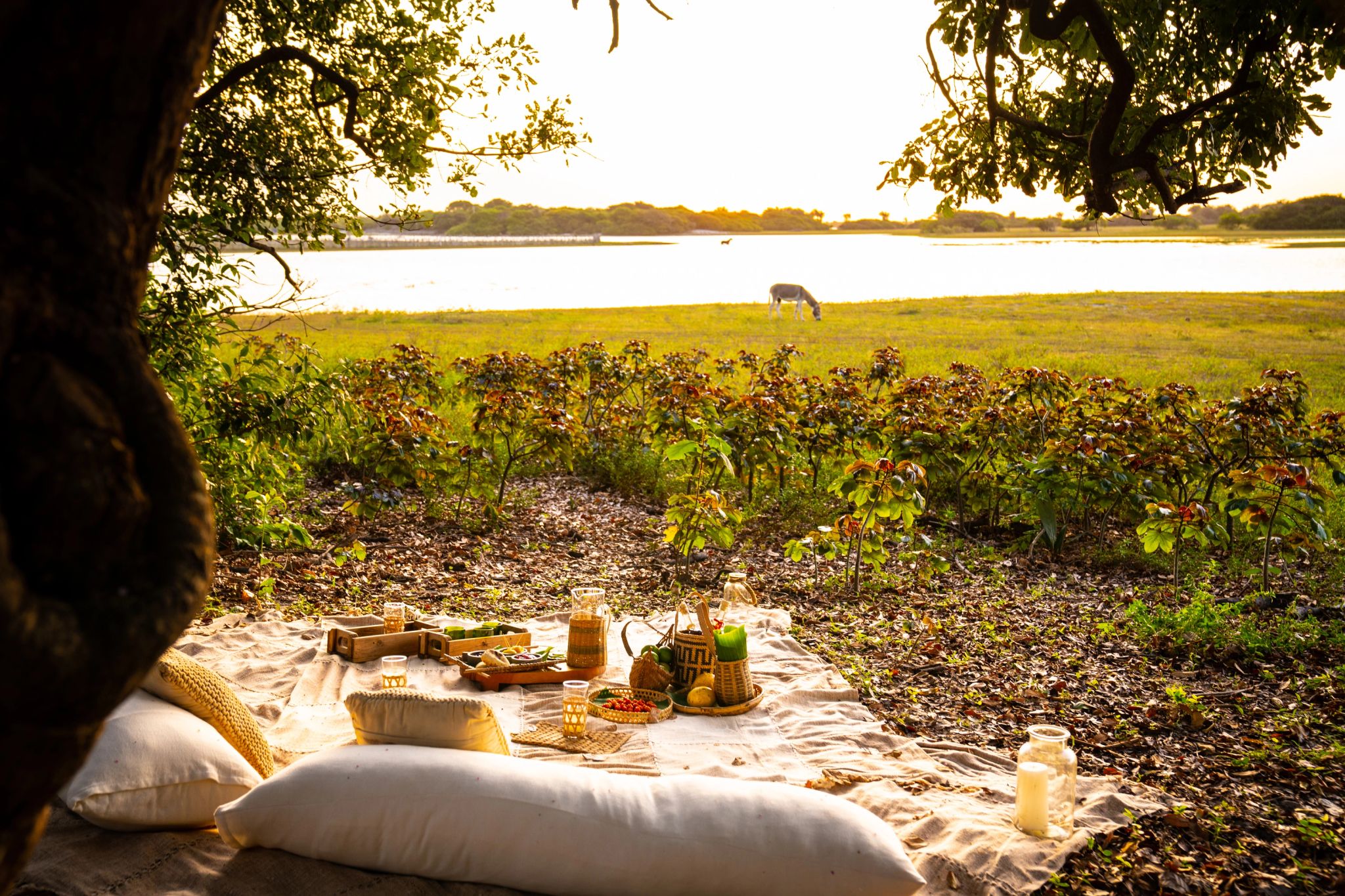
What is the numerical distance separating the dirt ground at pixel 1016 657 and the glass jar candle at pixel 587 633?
57cm

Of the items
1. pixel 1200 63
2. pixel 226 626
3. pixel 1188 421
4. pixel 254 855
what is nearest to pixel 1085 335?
pixel 1188 421

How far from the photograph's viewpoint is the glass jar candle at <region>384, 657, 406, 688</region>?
3.81 metres

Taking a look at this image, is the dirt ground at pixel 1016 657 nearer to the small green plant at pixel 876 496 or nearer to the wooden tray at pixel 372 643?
the small green plant at pixel 876 496

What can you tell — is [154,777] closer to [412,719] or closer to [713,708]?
[412,719]

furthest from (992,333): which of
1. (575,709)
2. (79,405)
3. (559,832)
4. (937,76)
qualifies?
(79,405)

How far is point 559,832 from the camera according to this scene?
2.50m

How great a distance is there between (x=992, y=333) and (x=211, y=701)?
19.9 metres

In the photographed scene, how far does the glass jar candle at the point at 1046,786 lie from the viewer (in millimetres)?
3041

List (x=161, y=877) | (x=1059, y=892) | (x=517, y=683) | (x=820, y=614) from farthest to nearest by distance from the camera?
(x=820, y=614) < (x=517, y=683) < (x=1059, y=892) < (x=161, y=877)

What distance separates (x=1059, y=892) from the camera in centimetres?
280

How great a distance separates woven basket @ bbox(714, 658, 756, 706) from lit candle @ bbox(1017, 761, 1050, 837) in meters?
1.23

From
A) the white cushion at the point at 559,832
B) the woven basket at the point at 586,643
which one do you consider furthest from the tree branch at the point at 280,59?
the white cushion at the point at 559,832

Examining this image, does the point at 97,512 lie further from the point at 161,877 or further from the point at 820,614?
the point at 820,614

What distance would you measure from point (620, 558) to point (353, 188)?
2.94 m
